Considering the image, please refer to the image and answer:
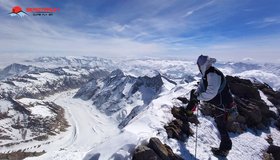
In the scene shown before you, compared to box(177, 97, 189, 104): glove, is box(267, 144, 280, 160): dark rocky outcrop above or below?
below

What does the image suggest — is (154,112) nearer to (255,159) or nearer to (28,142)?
(255,159)

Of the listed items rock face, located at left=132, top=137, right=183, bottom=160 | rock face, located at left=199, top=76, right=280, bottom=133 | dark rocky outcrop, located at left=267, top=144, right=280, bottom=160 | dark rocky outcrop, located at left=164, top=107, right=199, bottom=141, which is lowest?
dark rocky outcrop, located at left=267, top=144, right=280, bottom=160

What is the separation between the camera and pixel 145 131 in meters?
11.4

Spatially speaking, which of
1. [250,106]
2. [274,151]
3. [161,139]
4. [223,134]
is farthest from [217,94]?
[250,106]

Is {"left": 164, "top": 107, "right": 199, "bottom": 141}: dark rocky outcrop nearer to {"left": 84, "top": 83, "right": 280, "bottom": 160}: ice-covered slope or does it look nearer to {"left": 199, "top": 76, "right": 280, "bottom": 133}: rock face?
{"left": 84, "top": 83, "right": 280, "bottom": 160}: ice-covered slope

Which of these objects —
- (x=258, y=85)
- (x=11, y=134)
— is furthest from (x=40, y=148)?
(x=258, y=85)

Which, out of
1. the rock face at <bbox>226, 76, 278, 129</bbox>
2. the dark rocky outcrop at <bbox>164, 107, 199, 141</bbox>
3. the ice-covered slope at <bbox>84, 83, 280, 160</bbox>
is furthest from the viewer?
the rock face at <bbox>226, 76, 278, 129</bbox>

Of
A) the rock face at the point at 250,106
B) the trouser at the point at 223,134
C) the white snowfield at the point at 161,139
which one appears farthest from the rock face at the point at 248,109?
the trouser at the point at 223,134

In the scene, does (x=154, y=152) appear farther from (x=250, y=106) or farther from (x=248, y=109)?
(x=250, y=106)

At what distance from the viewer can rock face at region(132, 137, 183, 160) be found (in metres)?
9.20

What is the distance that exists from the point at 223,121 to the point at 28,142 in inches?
7006

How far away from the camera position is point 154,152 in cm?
949

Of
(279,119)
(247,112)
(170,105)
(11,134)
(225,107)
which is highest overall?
(225,107)

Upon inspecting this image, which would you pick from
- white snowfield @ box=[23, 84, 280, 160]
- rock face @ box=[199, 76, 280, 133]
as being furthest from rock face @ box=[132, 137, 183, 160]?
rock face @ box=[199, 76, 280, 133]
